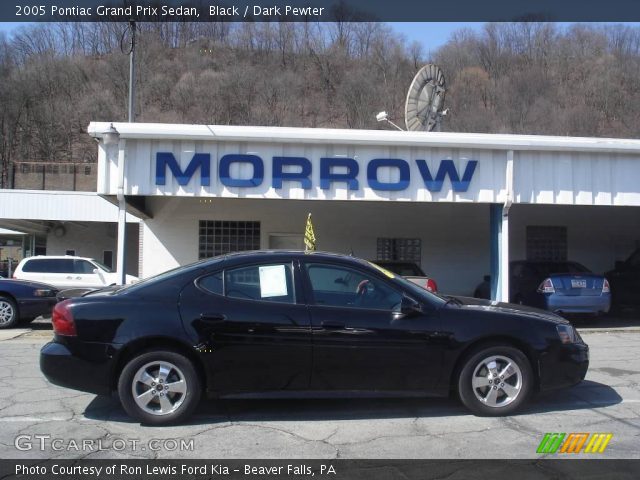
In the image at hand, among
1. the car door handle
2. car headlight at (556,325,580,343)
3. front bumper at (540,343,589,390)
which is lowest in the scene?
front bumper at (540,343,589,390)

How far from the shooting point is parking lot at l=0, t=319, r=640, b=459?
474 cm

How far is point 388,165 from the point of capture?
490 inches

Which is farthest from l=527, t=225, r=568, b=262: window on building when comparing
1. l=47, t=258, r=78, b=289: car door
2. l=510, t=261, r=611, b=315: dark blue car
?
l=47, t=258, r=78, b=289: car door

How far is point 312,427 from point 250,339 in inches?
38.4

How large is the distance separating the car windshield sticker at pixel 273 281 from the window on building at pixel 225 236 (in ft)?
36.3

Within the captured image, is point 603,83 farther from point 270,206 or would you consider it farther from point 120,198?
point 120,198

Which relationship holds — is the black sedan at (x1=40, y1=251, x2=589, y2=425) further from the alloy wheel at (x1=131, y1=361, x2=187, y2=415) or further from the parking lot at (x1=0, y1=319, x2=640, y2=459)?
the parking lot at (x1=0, y1=319, x2=640, y2=459)

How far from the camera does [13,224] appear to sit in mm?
25828

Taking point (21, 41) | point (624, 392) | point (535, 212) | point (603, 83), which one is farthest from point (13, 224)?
point (603, 83)

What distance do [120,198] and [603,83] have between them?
53.3 m

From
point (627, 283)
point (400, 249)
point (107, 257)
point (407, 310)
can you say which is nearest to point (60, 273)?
point (400, 249)

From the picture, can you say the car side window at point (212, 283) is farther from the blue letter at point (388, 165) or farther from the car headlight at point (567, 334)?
the blue letter at point (388, 165)

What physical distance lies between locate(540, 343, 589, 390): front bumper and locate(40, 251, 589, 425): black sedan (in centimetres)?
1

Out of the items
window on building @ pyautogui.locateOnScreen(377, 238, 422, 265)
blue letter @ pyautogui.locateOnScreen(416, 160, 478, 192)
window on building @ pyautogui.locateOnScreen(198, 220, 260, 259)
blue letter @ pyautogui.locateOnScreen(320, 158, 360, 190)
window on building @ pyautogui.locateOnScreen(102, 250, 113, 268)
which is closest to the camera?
blue letter @ pyautogui.locateOnScreen(320, 158, 360, 190)
